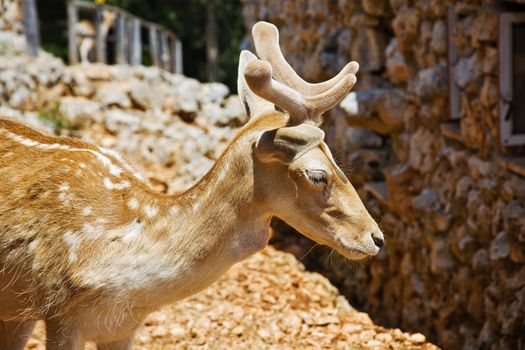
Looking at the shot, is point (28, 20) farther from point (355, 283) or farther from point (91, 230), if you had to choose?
point (91, 230)

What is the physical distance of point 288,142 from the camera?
10.9ft

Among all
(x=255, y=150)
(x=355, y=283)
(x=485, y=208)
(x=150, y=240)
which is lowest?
(x=355, y=283)

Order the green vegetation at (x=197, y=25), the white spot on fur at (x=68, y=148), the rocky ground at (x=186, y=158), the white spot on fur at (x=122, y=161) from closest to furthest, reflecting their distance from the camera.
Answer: the white spot on fur at (x=68, y=148) < the white spot on fur at (x=122, y=161) < the rocky ground at (x=186, y=158) < the green vegetation at (x=197, y=25)

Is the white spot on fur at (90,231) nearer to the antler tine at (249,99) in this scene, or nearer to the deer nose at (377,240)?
the antler tine at (249,99)

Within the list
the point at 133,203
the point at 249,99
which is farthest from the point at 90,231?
the point at 249,99

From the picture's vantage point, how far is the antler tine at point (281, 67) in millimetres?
3641

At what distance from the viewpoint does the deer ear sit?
328cm

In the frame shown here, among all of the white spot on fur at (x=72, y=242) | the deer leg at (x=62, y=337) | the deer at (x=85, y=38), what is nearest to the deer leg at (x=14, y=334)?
the deer leg at (x=62, y=337)

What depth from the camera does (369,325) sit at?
558cm

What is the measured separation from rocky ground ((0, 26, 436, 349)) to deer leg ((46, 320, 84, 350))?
1547 millimetres

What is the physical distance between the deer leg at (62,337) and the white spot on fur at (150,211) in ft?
1.90

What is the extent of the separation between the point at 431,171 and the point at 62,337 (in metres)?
3.62

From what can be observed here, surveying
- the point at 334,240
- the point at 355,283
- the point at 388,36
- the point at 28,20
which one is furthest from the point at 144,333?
the point at 28,20

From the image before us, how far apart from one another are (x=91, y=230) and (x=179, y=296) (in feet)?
1.56
